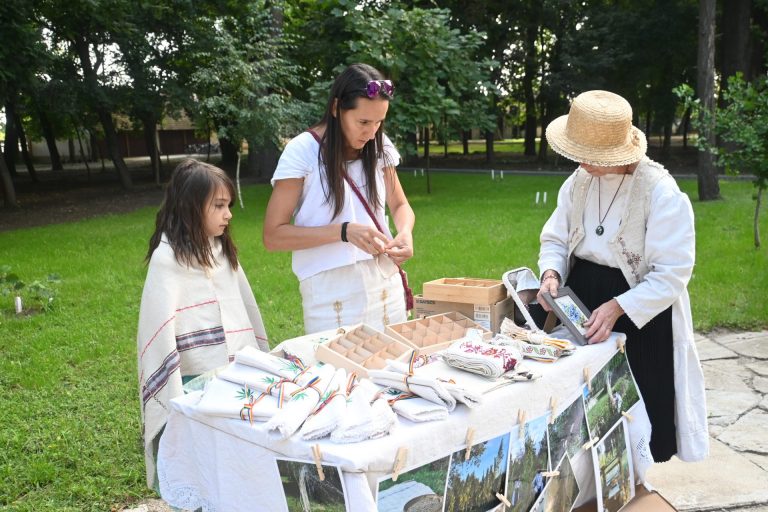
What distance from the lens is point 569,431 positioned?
2326mm

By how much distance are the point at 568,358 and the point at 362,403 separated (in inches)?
34.1

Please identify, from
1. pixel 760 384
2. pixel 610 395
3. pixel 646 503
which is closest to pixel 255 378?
pixel 610 395

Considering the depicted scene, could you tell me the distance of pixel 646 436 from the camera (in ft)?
8.63

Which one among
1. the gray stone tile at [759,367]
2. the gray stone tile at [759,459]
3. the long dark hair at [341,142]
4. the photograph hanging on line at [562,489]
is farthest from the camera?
the gray stone tile at [759,367]

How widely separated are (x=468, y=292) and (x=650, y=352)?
2.40 feet

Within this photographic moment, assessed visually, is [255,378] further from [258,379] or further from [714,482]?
[714,482]

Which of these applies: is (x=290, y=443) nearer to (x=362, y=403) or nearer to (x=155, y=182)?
(x=362, y=403)

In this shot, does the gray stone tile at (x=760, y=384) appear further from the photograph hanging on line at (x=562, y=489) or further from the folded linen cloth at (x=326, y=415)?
the folded linen cloth at (x=326, y=415)

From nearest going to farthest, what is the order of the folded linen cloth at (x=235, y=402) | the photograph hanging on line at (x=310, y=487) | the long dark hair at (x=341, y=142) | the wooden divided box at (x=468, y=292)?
the photograph hanging on line at (x=310, y=487), the folded linen cloth at (x=235, y=402), the long dark hair at (x=341, y=142), the wooden divided box at (x=468, y=292)

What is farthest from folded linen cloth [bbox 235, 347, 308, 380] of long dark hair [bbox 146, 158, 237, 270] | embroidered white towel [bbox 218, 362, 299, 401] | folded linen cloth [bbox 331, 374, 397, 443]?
long dark hair [bbox 146, 158, 237, 270]

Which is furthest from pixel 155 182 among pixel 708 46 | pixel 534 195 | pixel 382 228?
pixel 382 228

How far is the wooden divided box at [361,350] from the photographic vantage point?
212 cm

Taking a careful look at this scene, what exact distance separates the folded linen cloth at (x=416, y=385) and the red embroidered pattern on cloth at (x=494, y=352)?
0.83 ft

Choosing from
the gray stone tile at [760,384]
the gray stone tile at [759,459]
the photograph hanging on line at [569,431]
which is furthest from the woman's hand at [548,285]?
the gray stone tile at [760,384]
